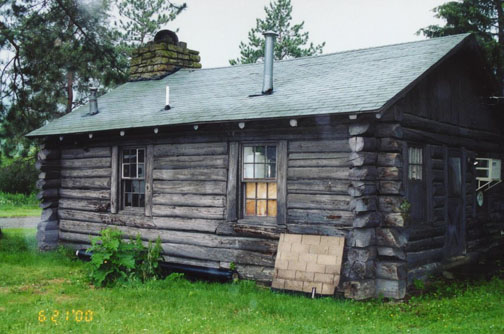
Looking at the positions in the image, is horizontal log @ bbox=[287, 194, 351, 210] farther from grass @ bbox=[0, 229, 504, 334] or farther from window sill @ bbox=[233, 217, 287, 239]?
grass @ bbox=[0, 229, 504, 334]

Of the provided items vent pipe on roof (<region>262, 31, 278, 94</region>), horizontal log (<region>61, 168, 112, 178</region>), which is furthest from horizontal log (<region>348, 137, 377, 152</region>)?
horizontal log (<region>61, 168, 112, 178</region>)

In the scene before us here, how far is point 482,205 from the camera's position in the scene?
14.1 metres

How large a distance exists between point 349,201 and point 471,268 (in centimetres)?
398

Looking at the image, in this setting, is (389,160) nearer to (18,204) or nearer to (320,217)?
(320,217)

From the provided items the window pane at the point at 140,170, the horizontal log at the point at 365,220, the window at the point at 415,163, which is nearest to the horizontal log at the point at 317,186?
the horizontal log at the point at 365,220

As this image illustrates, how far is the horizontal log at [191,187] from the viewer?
11.9 m

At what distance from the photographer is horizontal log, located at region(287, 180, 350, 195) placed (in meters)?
10.2

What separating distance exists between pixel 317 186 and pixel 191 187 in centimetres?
310

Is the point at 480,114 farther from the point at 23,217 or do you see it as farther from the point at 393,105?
the point at 23,217

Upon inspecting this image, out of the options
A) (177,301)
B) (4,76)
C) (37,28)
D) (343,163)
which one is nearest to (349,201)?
(343,163)

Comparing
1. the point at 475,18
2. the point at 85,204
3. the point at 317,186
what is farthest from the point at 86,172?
the point at 475,18

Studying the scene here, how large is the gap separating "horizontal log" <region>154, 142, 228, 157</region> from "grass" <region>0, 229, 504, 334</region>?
104 inches

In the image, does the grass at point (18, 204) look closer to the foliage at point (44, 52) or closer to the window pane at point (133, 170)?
the foliage at point (44, 52)

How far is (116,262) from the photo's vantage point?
1112 centimetres
